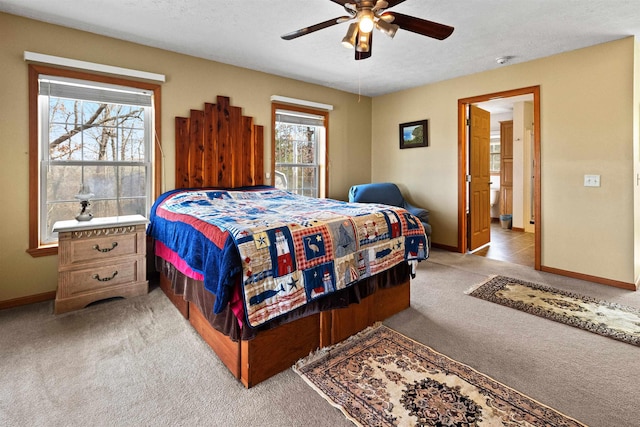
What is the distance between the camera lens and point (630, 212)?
311 cm

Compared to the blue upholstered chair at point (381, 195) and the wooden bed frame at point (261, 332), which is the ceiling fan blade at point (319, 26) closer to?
the wooden bed frame at point (261, 332)

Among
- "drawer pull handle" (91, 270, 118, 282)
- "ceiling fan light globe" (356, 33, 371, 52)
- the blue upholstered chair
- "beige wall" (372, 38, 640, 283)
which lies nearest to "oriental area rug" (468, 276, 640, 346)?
"beige wall" (372, 38, 640, 283)

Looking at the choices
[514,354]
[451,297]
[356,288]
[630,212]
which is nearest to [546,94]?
[630,212]

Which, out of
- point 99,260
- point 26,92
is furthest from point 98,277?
point 26,92

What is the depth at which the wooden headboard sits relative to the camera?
11.5 ft

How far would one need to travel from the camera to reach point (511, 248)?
4840mm

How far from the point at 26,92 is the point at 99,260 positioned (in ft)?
5.09

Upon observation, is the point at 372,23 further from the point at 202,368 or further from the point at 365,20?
the point at 202,368

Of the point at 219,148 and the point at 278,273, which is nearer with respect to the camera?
the point at 278,273

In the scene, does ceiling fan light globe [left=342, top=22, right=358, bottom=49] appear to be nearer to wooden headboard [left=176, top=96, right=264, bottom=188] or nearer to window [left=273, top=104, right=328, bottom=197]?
wooden headboard [left=176, top=96, right=264, bottom=188]

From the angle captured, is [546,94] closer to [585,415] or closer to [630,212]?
[630,212]

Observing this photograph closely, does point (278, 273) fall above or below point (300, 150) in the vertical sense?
below

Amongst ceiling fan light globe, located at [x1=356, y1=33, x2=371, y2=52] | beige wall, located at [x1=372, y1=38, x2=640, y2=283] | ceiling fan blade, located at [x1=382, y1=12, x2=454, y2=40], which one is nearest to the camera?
ceiling fan blade, located at [x1=382, y1=12, x2=454, y2=40]

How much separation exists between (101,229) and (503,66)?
15.3ft
